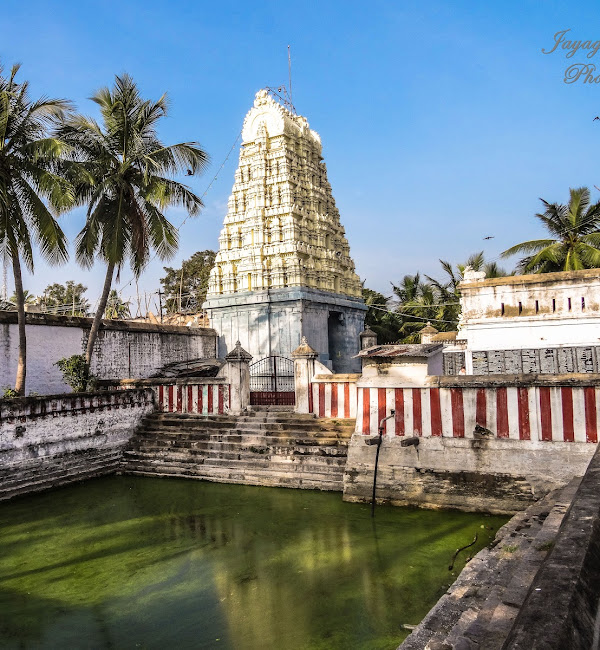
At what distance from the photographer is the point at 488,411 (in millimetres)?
8133

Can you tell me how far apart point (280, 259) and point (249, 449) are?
961 cm

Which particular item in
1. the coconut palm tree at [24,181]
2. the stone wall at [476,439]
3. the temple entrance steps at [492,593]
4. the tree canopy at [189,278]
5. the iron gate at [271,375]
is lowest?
the temple entrance steps at [492,593]

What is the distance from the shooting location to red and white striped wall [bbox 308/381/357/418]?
1081 cm

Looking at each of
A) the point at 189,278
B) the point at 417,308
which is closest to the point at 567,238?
the point at 417,308

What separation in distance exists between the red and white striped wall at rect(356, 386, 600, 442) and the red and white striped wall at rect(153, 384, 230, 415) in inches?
167

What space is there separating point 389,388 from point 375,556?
3228 mm

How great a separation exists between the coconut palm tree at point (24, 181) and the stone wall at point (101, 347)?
1.94m

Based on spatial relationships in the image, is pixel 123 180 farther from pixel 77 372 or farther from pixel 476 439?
pixel 476 439

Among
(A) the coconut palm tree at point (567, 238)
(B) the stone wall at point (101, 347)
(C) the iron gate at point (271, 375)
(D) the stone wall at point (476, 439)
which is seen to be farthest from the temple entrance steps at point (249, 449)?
(A) the coconut palm tree at point (567, 238)

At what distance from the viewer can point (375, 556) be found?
6305mm

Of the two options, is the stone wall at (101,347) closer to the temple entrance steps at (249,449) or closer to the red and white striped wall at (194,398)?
the red and white striped wall at (194,398)

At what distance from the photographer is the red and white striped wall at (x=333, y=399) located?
1081cm

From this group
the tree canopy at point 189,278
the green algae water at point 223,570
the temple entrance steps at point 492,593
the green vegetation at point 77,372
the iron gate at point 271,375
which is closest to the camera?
the temple entrance steps at point 492,593

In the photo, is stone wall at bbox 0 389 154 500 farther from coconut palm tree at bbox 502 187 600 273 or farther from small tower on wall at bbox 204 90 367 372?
coconut palm tree at bbox 502 187 600 273
